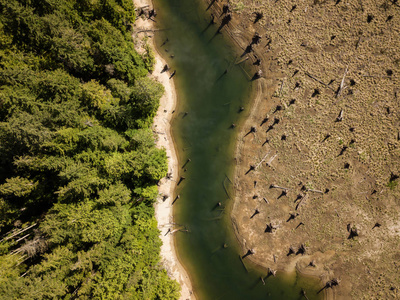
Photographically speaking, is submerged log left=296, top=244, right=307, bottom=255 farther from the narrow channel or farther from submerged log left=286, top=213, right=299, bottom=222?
the narrow channel

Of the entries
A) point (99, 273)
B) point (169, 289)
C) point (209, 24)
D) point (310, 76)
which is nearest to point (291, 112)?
point (310, 76)

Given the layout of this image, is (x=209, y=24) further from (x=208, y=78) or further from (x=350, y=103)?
(x=350, y=103)

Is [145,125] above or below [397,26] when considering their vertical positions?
below

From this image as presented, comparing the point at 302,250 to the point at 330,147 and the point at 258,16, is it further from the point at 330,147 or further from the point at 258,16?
the point at 258,16

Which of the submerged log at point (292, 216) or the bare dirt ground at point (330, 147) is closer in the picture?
the bare dirt ground at point (330, 147)

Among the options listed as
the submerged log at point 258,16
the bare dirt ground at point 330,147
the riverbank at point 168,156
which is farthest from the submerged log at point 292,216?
the submerged log at point 258,16

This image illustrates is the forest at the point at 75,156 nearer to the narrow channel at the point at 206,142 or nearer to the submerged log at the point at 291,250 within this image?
the narrow channel at the point at 206,142
